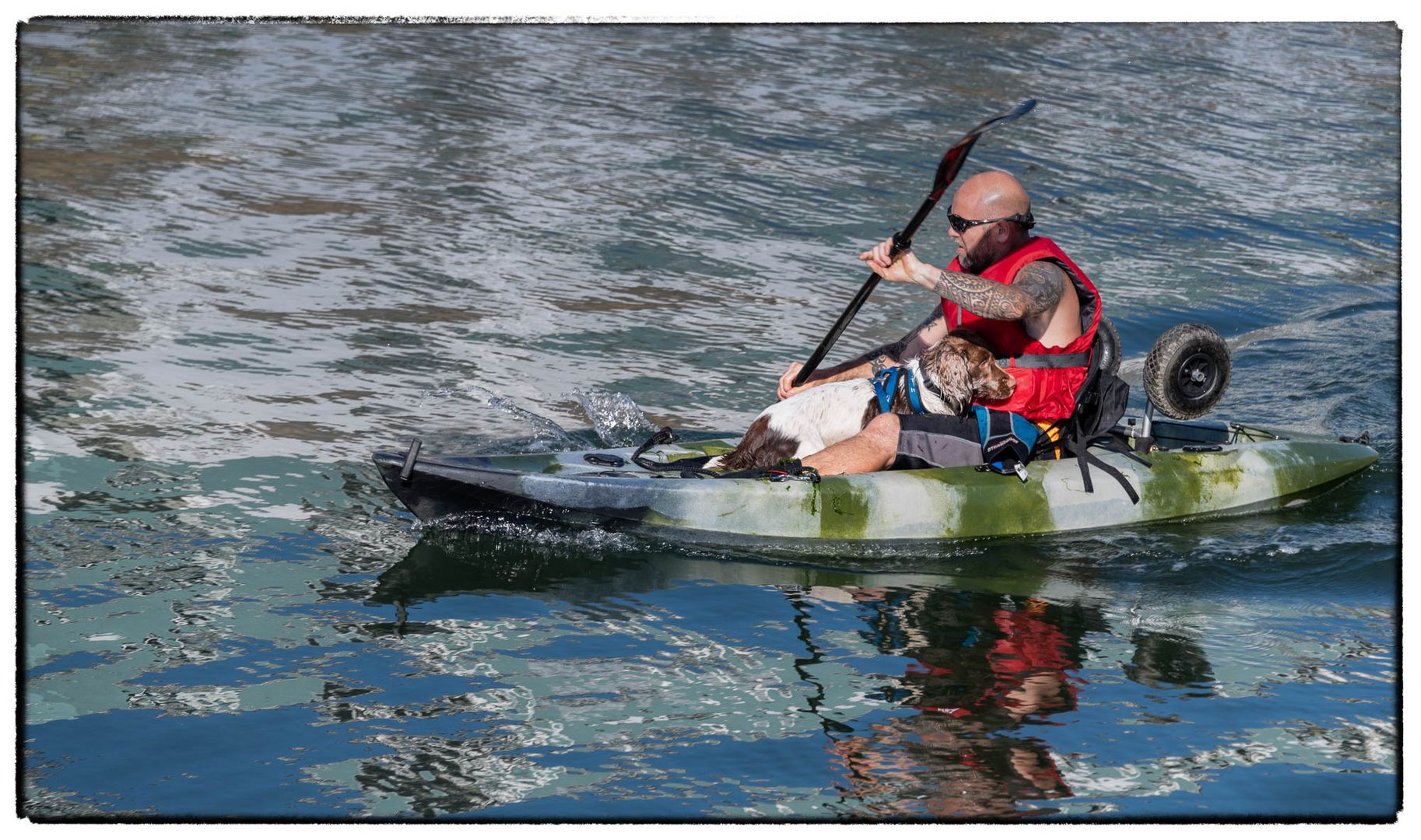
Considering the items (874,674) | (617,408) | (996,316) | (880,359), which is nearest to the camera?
(874,674)

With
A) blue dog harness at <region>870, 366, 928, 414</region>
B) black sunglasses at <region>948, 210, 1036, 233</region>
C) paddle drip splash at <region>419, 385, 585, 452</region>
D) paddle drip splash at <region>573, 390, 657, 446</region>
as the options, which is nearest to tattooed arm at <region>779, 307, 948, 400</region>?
blue dog harness at <region>870, 366, 928, 414</region>

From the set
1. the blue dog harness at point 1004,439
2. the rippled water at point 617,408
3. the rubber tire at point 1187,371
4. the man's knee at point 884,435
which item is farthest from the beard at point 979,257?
the rippled water at point 617,408

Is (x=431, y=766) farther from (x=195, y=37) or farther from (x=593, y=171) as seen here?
(x=195, y=37)

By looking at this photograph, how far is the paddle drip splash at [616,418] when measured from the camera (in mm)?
8844

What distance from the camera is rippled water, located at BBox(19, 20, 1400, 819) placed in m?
5.17

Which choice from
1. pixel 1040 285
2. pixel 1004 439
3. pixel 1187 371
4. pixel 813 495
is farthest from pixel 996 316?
pixel 1187 371

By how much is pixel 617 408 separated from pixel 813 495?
2409mm

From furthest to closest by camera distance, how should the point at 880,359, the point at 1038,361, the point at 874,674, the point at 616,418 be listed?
the point at 616,418
the point at 880,359
the point at 1038,361
the point at 874,674

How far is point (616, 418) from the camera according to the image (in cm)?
908

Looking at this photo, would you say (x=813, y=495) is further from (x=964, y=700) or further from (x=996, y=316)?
(x=964, y=700)

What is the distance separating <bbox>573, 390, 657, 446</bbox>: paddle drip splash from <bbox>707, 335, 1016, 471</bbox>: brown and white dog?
1454 millimetres

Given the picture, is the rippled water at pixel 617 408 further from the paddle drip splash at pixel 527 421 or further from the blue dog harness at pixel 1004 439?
the blue dog harness at pixel 1004 439

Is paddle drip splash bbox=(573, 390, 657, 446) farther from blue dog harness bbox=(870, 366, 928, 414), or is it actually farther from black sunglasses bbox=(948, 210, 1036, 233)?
black sunglasses bbox=(948, 210, 1036, 233)

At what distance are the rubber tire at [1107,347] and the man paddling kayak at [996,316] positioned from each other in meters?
0.14
